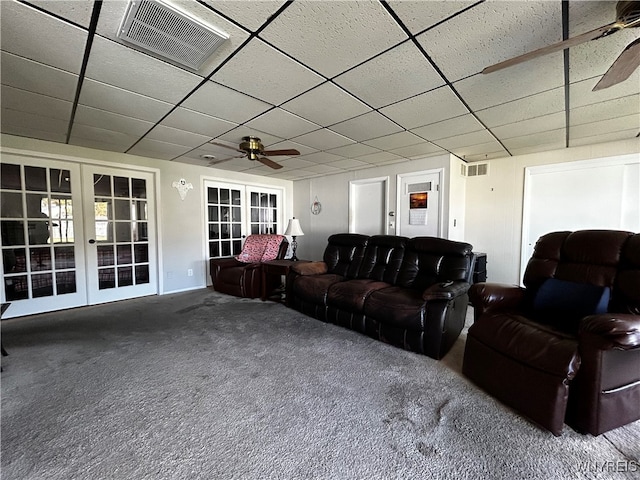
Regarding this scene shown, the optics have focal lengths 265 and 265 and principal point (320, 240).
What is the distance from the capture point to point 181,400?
179 centimetres

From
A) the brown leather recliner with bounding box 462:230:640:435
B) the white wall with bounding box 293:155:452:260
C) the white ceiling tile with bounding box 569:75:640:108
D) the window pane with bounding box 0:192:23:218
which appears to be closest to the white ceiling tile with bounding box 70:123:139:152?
the window pane with bounding box 0:192:23:218

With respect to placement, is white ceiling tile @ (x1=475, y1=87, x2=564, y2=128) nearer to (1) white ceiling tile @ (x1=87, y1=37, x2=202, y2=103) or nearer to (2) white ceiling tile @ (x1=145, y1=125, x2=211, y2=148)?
(1) white ceiling tile @ (x1=87, y1=37, x2=202, y2=103)

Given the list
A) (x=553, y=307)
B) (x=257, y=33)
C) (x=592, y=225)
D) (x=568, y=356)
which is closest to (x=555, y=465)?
(x=568, y=356)

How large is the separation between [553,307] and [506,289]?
0.31m

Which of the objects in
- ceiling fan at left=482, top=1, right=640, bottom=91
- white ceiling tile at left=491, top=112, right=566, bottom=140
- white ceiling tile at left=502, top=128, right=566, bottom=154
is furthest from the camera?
white ceiling tile at left=502, top=128, right=566, bottom=154

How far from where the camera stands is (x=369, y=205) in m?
4.99

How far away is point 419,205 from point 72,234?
5.11 meters

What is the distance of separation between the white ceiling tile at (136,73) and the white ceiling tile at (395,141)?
2164 mm

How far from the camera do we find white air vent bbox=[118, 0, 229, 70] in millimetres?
1340

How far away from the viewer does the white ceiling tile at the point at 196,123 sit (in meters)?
2.60

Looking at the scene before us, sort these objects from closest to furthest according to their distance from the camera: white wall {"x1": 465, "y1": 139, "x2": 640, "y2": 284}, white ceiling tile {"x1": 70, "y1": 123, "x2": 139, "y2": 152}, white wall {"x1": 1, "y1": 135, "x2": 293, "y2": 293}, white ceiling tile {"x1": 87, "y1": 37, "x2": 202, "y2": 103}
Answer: white ceiling tile {"x1": 87, "y1": 37, "x2": 202, "y2": 103} < white ceiling tile {"x1": 70, "y1": 123, "x2": 139, "y2": 152} < white wall {"x1": 465, "y1": 139, "x2": 640, "y2": 284} < white wall {"x1": 1, "y1": 135, "x2": 293, "y2": 293}

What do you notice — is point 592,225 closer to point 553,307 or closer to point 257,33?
point 553,307

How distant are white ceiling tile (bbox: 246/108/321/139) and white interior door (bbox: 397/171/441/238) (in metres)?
2.10

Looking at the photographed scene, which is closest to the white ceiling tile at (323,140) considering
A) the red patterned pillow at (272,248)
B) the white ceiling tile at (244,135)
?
the white ceiling tile at (244,135)
